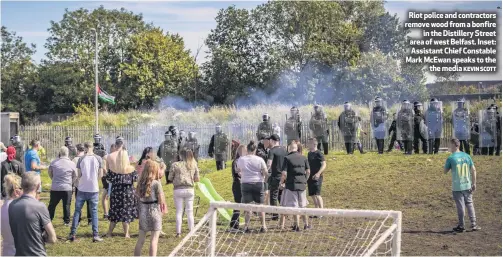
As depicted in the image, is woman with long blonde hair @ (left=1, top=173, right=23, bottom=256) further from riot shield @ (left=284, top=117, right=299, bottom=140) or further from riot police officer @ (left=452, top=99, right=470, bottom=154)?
riot police officer @ (left=452, top=99, right=470, bottom=154)

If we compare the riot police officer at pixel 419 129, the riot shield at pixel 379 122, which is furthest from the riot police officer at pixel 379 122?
the riot police officer at pixel 419 129

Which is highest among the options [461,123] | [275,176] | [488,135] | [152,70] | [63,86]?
[152,70]

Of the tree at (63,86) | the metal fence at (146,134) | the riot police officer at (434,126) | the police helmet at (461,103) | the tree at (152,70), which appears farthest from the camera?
the tree at (63,86)

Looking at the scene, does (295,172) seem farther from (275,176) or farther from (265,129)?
(265,129)

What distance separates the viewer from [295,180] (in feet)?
46.1

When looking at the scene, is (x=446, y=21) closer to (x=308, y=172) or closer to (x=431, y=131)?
(x=431, y=131)

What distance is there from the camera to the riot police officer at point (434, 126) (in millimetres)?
22609

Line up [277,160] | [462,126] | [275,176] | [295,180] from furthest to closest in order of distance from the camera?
[462,126] → [275,176] → [277,160] → [295,180]

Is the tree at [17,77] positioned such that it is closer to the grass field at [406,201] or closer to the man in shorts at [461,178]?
the grass field at [406,201]

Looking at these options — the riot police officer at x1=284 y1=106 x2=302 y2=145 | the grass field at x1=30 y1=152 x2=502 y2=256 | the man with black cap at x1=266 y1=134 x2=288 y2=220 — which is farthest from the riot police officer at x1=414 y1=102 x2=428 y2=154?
the man with black cap at x1=266 y1=134 x2=288 y2=220

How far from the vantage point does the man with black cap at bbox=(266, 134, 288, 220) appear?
48.7 ft

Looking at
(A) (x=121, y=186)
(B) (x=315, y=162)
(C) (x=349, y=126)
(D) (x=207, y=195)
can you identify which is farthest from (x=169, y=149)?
(A) (x=121, y=186)

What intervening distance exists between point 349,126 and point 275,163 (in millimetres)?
9436

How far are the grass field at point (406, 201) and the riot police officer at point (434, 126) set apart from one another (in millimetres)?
880
